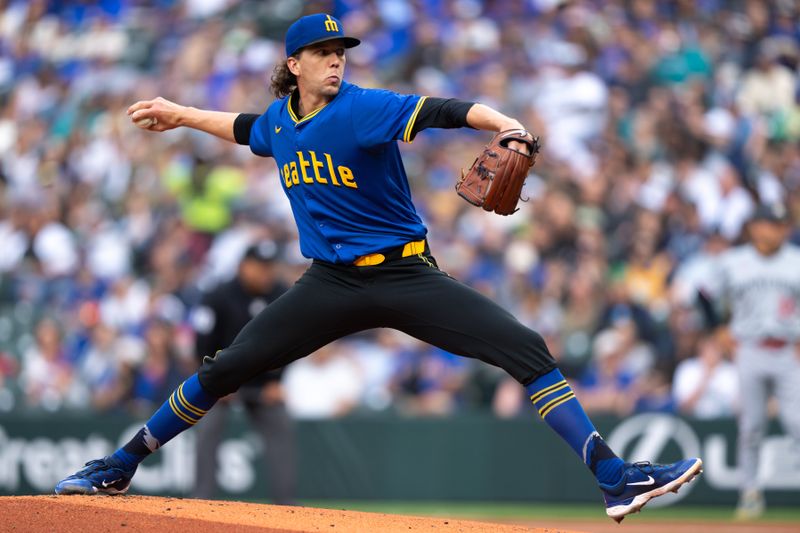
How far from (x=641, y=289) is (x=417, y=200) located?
9.68 feet

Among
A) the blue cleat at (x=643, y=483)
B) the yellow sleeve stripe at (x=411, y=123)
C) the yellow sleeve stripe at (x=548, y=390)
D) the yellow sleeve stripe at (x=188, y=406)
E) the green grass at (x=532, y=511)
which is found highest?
the yellow sleeve stripe at (x=411, y=123)

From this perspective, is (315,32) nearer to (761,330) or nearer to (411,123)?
(411,123)

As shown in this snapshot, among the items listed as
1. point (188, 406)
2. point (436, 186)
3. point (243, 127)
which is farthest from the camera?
point (436, 186)

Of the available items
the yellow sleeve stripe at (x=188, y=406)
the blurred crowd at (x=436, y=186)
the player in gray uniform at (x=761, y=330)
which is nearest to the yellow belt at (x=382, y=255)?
the yellow sleeve stripe at (x=188, y=406)

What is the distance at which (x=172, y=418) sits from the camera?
18.9 feet

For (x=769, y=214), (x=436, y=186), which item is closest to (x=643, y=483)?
(x=769, y=214)

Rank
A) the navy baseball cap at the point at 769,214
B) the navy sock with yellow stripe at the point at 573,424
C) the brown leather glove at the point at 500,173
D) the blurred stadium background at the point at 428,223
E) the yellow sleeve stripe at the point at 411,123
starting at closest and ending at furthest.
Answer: the brown leather glove at the point at 500,173, the yellow sleeve stripe at the point at 411,123, the navy sock with yellow stripe at the point at 573,424, the navy baseball cap at the point at 769,214, the blurred stadium background at the point at 428,223

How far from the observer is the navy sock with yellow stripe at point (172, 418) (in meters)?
5.66

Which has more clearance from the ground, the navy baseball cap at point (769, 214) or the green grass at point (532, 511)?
the navy baseball cap at point (769, 214)

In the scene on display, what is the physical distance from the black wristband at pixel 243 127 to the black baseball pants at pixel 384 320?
30.5 inches

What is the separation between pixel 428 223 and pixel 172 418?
775 centimetres

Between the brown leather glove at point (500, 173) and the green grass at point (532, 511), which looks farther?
the green grass at point (532, 511)

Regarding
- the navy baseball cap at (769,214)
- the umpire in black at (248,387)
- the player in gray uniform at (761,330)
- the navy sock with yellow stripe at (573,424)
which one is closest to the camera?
the navy sock with yellow stripe at (573,424)

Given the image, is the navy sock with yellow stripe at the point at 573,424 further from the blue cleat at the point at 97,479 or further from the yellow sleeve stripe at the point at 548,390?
the blue cleat at the point at 97,479
